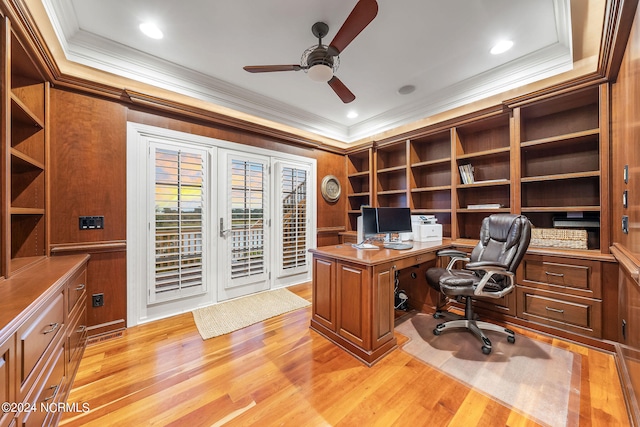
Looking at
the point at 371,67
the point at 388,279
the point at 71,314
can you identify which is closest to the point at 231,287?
the point at 71,314

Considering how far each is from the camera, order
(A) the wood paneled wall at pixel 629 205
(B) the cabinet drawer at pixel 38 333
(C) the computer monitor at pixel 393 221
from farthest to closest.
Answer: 1. (C) the computer monitor at pixel 393 221
2. (A) the wood paneled wall at pixel 629 205
3. (B) the cabinet drawer at pixel 38 333

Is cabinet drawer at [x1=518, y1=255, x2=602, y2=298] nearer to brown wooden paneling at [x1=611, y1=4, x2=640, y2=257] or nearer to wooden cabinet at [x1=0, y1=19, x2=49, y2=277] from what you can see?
brown wooden paneling at [x1=611, y1=4, x2=640, y2=257]

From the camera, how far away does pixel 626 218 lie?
5.63ft

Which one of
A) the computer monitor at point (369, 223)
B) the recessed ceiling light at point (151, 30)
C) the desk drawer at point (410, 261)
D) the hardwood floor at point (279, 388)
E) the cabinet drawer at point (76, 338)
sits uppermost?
the recessed ceiling light at point (151, 30)

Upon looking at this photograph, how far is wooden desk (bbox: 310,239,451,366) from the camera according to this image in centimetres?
196

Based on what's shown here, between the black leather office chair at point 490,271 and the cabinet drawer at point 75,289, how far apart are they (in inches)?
112

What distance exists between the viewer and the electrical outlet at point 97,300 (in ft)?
7.79

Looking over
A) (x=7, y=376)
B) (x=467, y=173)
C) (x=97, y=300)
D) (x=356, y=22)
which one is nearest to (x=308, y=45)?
(x=356, y=22)

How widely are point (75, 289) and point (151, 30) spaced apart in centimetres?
229

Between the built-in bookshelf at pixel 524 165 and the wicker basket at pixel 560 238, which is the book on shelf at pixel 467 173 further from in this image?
the wicker basket at pixel 560 238

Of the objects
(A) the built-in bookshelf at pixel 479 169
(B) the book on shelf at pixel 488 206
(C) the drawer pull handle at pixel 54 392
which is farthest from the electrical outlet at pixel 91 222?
(B) the book on shelf at pixel 488 206

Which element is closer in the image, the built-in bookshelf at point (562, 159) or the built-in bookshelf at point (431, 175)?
the built-in bookshelf at point (562, 159)

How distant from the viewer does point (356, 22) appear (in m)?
1.69

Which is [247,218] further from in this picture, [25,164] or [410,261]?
[410,261]
